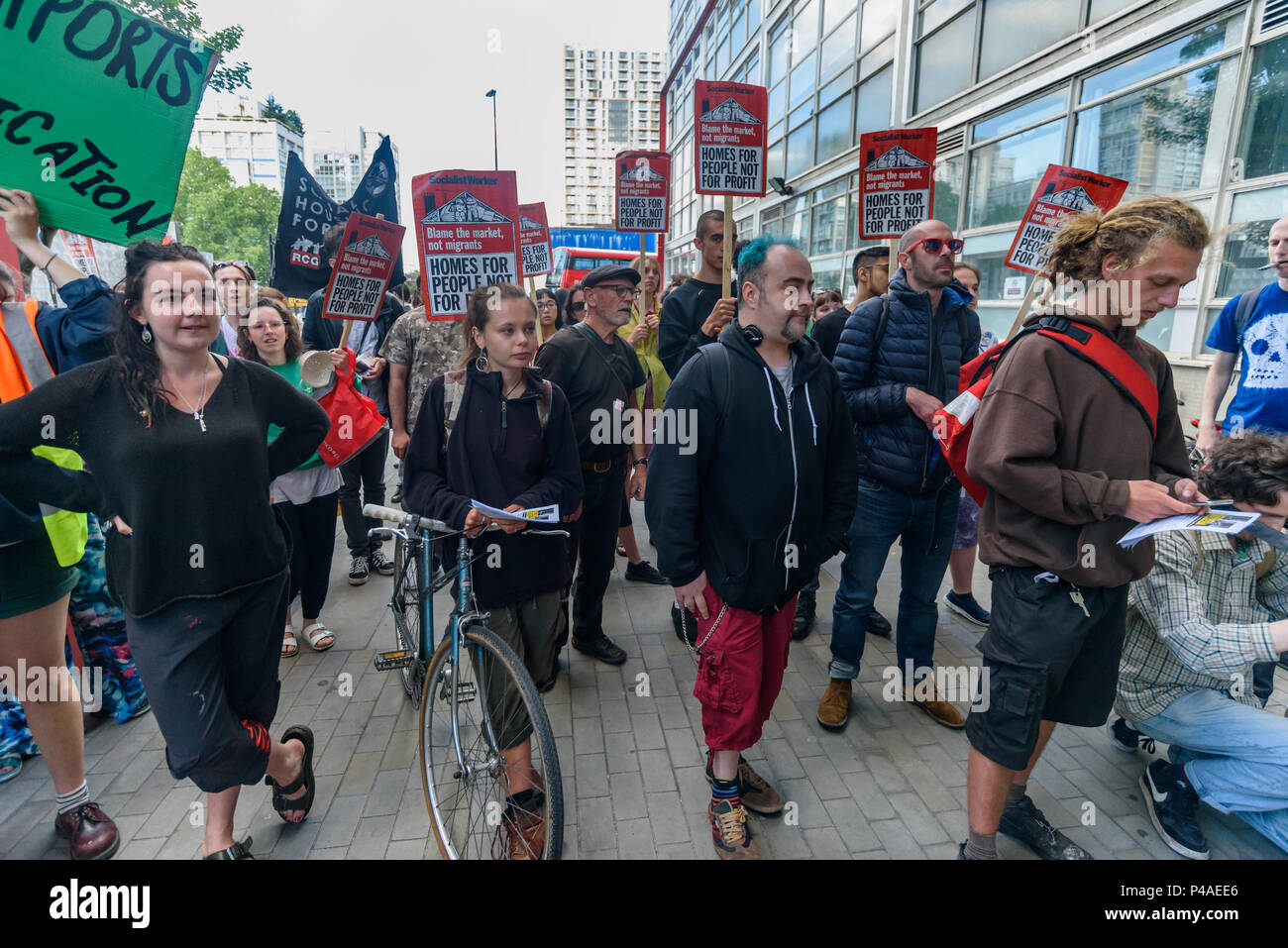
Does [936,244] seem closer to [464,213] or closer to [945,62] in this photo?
[464,213]

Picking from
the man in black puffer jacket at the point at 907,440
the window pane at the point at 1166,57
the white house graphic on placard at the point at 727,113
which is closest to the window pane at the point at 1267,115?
the window pane at the point at 1166,57

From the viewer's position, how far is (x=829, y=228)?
16203 mm

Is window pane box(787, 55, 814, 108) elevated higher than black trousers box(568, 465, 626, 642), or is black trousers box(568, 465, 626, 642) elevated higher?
window pane box(787, 55, 814, 108)

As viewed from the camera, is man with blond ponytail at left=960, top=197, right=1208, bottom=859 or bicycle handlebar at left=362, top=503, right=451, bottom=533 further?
bicycle handlebar at left=362, top=503, right=451, bottom=533

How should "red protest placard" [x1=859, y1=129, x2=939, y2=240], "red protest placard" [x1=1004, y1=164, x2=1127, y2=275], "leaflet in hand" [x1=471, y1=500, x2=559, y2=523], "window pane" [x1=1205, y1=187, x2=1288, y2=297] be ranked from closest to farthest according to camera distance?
1. "leaflet in hand" [x1=471, y1=500, x2=559, y2=523]
2. "red protest placard" [x1=1004, y1=164, x2=1127, y2=275]
3. "red protest placard" [x1=859, y1=129, x2=939, y2=240]
4. "window pane" [x1=1205, y1=187, x2=1288, y2=297]

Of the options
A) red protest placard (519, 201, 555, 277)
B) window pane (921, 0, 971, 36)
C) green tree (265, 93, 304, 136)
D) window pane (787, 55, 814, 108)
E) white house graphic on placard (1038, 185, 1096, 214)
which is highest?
green tree (265, 93, 304, 136)

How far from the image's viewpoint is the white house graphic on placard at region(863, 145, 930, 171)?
4824 mm

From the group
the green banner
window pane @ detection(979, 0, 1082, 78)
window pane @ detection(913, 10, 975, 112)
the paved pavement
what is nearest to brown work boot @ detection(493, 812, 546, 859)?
the paved pavement

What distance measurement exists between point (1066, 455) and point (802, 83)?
18.6 metres

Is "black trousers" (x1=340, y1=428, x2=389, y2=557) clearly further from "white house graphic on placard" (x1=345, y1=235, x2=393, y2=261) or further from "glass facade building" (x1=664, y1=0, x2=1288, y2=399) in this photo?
"glass facade building" (x1=664, y1=0, x2=1288, y2=399)

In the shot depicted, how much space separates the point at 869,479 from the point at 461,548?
2.02 metres

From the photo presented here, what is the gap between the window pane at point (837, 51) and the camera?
1438 centimetres

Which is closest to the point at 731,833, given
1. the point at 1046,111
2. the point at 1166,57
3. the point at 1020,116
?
the point at 1166,57
